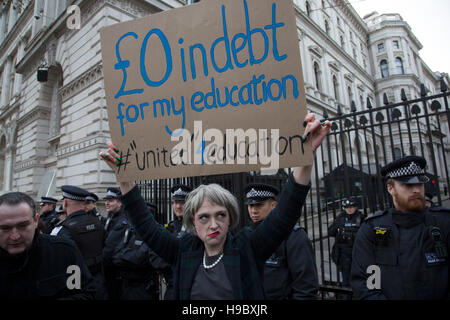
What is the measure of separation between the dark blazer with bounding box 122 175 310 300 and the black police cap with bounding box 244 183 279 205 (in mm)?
1234

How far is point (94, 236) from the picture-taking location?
323 cm

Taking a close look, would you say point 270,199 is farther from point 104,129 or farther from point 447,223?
point 104,129

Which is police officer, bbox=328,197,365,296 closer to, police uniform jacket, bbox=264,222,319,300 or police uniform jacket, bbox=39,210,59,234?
police uniform jacket, bbox=264,222,319,300

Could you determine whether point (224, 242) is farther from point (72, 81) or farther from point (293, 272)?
point (72, 81)

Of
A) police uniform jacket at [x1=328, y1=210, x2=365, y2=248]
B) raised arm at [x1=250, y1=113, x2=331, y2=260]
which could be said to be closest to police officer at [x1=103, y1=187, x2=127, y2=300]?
raised arm at [x1=250, y1=113, x2=331, y2=260]

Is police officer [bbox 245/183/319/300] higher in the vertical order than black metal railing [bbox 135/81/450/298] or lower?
lower

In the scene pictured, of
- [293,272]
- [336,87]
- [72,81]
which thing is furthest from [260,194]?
[336,87]

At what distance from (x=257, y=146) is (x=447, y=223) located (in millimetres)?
1454

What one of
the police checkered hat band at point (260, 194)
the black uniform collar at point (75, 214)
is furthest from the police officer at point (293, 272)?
the black uniform collar at point (75, 214)

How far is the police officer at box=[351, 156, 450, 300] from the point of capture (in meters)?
1.75

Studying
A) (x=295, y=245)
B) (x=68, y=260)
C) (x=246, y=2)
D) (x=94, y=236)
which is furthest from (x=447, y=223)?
(x=94, y=236)

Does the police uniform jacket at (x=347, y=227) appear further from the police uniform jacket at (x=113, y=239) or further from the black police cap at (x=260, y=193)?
the police uniform jacket at (x=113, y=239)

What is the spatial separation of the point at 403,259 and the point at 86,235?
10.3 ft

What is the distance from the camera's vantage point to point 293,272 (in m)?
2.22
